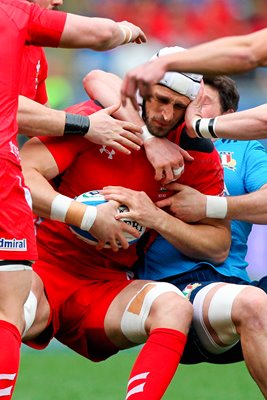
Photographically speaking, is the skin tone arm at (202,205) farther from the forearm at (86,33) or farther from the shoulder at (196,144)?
the forearm at (86,33)

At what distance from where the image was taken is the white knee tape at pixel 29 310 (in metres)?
4.71

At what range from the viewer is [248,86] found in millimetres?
11883

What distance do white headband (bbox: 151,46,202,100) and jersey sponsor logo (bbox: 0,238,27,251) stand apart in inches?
43.3

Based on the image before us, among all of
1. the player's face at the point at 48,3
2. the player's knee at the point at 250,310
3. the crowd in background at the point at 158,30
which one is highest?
the player's face at the point at 48,3

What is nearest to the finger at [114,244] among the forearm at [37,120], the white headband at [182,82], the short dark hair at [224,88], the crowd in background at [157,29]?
the forearm at [37,120]

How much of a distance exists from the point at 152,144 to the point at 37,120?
1.91ft

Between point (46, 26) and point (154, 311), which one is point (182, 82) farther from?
point (154, 311)

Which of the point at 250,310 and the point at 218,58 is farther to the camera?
the point at 250,310

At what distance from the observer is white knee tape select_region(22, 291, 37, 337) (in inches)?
185

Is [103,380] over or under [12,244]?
under

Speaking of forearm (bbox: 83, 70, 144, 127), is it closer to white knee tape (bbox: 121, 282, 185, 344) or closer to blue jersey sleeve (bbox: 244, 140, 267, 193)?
blue jersey sleeve (bbox: 244, 140, 267, 193)

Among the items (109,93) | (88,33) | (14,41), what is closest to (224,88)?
(109,93)

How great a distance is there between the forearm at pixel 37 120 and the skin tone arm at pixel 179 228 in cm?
39

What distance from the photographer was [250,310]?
15.2 ft
